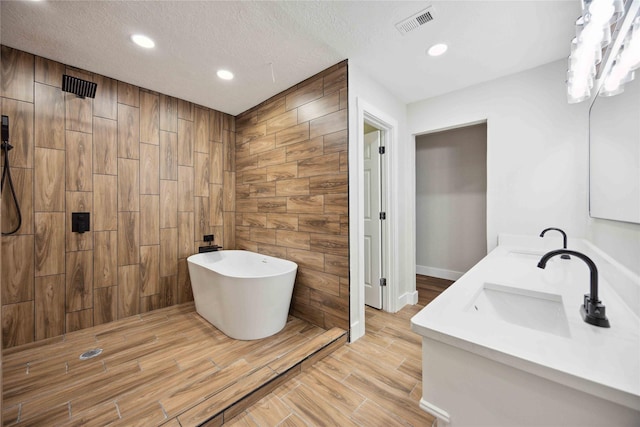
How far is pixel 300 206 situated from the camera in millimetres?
2619

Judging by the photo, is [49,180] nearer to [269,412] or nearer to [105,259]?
[105,259]

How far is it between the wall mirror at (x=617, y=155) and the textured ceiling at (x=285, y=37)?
2.69 ft

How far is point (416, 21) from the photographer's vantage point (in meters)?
1.75

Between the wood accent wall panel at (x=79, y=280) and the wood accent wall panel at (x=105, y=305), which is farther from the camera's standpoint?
the wood accent wall panel at (x=105, y=305)

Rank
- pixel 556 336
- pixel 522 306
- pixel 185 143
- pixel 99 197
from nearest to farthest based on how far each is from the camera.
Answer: pixel 556 336 < pixel 522 306 < pixel 99 197 < pixel 185 143

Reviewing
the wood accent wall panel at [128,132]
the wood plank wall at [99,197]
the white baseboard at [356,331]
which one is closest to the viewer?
the wood plank wall at [99,197]

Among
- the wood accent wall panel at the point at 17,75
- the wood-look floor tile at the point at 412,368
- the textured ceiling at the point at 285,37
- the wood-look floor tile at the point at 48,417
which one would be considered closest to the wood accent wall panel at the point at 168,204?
the textured ceiling at the point at 285,37

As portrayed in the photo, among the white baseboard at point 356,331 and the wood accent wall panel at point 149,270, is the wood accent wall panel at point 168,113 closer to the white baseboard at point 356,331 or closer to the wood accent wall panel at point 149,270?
the wood accent wall panel at point 149,270

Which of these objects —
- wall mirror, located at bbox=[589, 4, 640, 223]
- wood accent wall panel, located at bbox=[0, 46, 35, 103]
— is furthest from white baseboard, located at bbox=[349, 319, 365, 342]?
wood accent wall panel, located at bbox=[0, 46, 35, 103]

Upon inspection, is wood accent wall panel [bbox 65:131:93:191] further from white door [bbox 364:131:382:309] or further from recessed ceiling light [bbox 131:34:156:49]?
white door [bbox 364:131:382:309]

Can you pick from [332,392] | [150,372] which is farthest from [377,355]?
[150,372]

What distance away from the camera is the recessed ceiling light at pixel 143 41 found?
1897 mm

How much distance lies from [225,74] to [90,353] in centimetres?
271

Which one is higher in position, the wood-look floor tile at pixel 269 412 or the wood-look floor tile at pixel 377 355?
the wood-look floor tile at pixel 377 355
